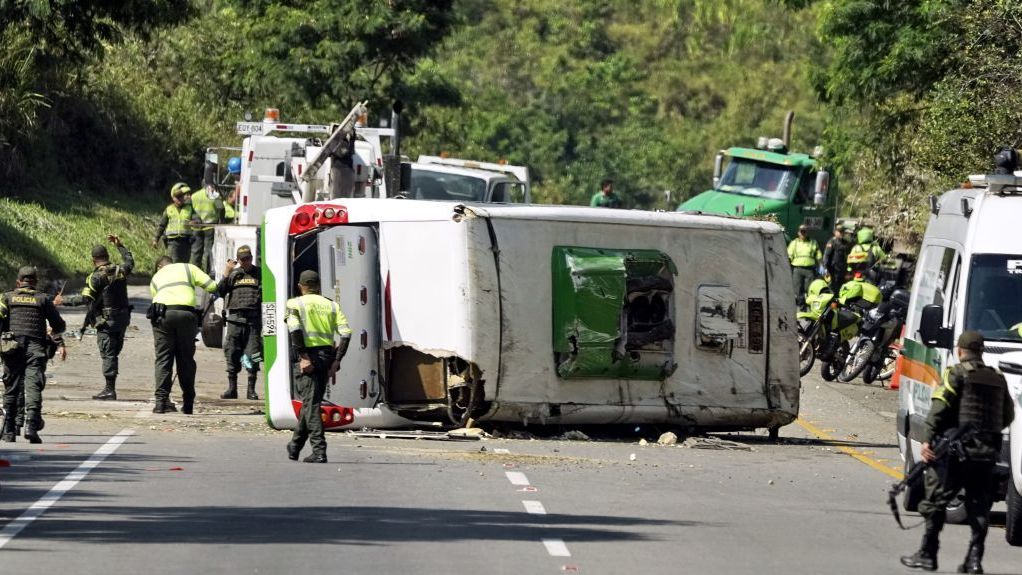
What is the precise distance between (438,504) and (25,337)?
17.8 feet

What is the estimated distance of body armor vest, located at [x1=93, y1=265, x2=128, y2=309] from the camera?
69.3ft

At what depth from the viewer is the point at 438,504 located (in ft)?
44.1

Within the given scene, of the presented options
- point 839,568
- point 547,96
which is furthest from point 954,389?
point 547,96

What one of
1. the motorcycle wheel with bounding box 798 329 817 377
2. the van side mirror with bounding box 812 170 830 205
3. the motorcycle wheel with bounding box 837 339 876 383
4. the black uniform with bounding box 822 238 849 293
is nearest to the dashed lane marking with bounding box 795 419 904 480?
the motorcycle wheel with bounding box 837 339 876 383

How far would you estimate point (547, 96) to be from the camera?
257 ft

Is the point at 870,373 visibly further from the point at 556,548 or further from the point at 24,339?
the point at 556,548

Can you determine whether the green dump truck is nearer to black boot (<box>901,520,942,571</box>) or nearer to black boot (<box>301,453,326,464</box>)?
black boot (<box>301,453,326,464</box>)

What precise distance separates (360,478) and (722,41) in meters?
79.5

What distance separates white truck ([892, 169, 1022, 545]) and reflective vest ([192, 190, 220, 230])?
16.3 metres

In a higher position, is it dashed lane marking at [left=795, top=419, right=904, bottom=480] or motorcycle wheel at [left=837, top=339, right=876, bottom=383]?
motorcycle wheel at [left=837, top=339, right=876, bottom=383]

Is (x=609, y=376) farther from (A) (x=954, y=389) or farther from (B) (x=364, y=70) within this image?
(B) (x=364, y=70)

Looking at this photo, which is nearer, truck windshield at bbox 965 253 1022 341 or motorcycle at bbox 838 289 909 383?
truck windshield at bbox 965 253 1022 341

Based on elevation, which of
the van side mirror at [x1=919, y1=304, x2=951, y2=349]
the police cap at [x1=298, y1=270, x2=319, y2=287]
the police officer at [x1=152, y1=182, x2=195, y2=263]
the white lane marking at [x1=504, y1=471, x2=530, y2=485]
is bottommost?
the white lane marking at [x1=504, y1=471, x2=530, y2=485]

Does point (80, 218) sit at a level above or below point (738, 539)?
above
